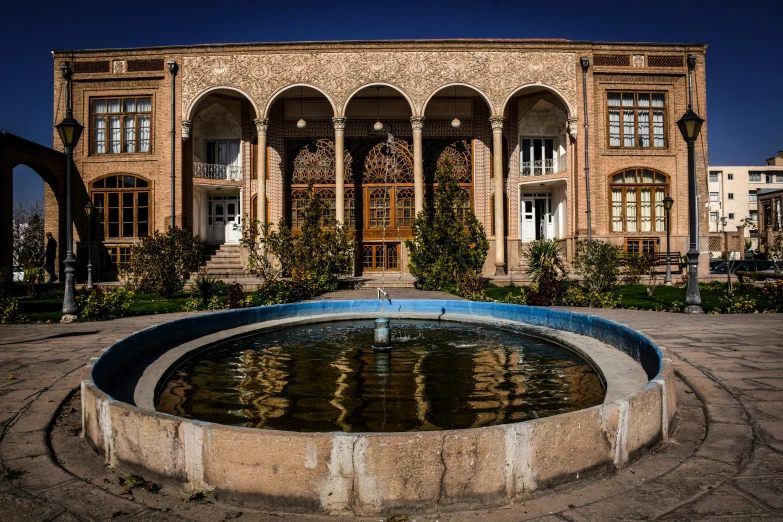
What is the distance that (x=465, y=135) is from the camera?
2377cm

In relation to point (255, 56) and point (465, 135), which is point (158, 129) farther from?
point (465, 135)

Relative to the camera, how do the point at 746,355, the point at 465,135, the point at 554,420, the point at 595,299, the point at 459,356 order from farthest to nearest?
the point at 465,135
the point at 595,299
the point at 459,356
the point at 746,355
the point at 554,420

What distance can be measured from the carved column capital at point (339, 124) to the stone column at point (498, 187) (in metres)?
5.61

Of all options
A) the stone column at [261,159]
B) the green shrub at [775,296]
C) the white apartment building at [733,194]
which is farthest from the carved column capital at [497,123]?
the white apartment building at [733,194]

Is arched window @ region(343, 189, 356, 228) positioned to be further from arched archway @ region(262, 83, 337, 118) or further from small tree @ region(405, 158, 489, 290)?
small tree @ region(405, 158, 489, 290)

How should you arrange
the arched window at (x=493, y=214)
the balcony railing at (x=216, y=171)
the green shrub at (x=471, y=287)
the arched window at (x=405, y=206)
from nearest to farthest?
1. the green shrub at (x=471, y=287)
2. the balcony railing at (x=216, y=171)
3. the arched window at (x=493, y=214)
4. the arched window at (x=405, y=206)

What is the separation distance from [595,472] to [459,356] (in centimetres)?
409

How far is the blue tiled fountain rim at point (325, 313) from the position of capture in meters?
5.46

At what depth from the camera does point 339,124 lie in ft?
71.5

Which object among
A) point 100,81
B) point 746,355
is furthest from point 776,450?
point 100,81

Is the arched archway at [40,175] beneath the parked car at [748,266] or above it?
above

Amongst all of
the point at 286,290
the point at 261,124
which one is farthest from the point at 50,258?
the point at 286,290

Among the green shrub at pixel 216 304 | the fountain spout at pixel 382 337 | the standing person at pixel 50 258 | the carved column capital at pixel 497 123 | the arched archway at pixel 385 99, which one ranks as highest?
the arched archway at pixel 385 99

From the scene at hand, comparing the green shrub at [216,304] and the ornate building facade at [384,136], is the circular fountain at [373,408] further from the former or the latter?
the ornate building facade at [384,136]
